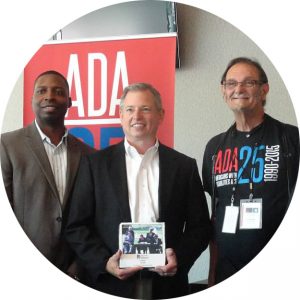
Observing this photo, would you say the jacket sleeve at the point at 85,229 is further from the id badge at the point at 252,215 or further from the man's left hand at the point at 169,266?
the id badge at the point at 252,215

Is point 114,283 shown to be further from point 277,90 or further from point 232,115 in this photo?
point 277,90

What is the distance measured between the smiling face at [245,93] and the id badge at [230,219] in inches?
15.3

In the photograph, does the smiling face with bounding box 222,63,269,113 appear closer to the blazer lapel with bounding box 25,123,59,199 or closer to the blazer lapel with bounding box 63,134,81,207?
the blazer lapel with bounding box 63,134,81,207

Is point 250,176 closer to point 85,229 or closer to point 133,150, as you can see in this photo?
point 133,150

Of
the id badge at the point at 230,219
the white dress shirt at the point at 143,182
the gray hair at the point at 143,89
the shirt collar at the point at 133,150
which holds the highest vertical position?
the gray hair at the point at 143,89

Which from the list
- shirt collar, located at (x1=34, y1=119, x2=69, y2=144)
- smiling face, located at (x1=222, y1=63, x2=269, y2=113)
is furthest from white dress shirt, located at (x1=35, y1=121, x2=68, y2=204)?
smiling face, located at (x1=222, y1=63, x2=269, y2=113)

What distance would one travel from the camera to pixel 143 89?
2.34m

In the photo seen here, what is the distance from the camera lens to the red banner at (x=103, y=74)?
2.36 metres

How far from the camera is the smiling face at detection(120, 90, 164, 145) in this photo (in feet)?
7.57

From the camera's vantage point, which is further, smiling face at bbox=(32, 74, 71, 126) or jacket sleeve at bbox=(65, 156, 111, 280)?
smiling face at bbox=(32, 74, 71, 126)

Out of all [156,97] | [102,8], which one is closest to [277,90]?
[156,97]

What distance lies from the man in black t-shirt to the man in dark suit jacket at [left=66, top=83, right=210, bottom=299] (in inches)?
2.9

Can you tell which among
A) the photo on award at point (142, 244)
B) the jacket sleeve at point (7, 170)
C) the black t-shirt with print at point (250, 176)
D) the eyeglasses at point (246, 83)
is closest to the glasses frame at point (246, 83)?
the eyeglasses at point (246, 83)

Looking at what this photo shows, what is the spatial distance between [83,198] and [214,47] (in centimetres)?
81
